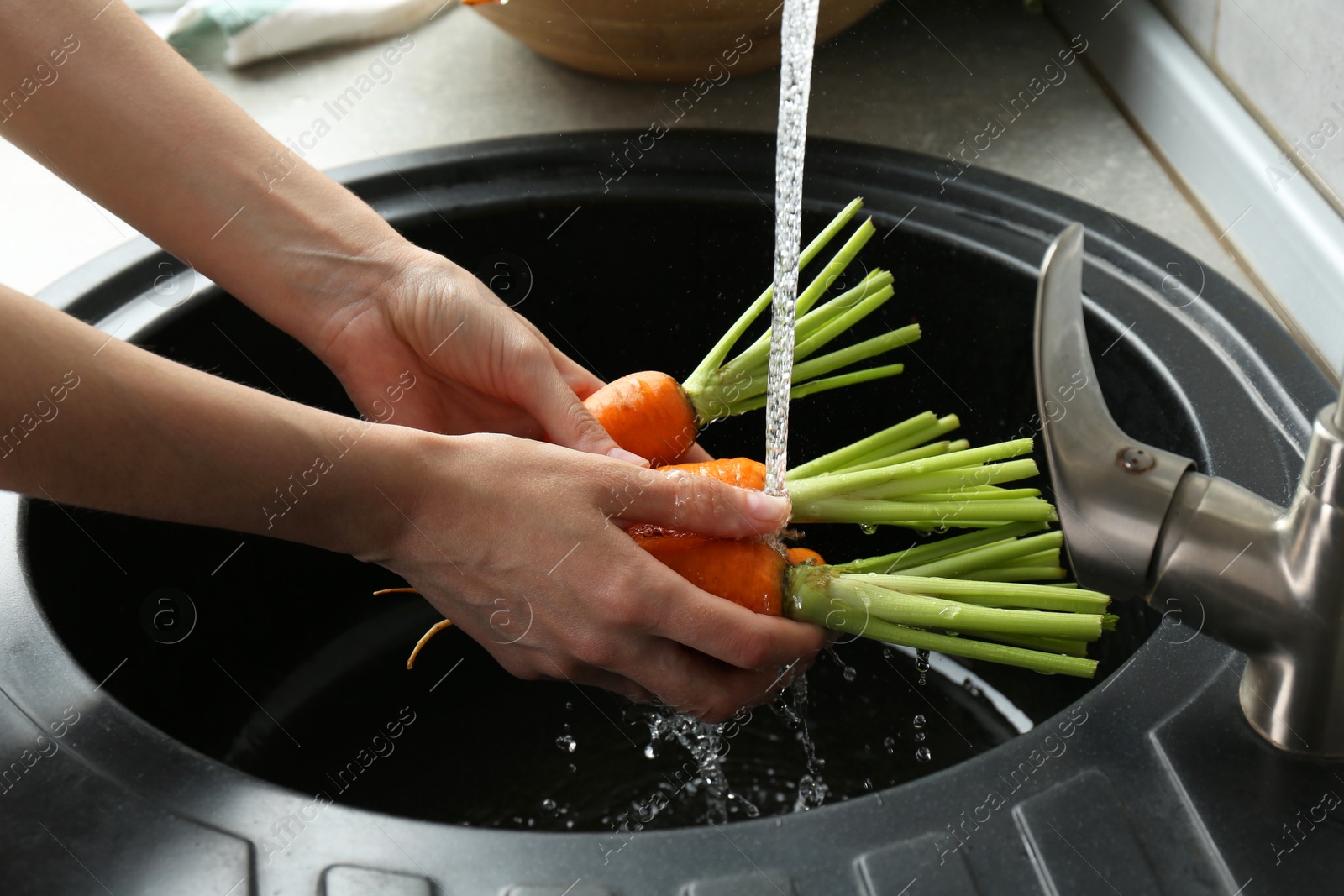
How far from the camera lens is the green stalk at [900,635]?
27.9 inches

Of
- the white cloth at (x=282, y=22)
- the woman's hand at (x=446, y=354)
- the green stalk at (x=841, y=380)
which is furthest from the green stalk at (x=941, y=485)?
the white cloth at (x=282, y=22)

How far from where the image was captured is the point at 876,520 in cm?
85

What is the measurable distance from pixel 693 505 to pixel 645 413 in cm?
17

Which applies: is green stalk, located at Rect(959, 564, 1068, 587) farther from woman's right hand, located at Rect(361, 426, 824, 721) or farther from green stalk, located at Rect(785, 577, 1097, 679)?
woman's right hand, located at Rect(361, 426, 824, 721)

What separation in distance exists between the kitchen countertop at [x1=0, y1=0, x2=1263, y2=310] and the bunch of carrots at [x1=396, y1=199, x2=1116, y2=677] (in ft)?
0.82

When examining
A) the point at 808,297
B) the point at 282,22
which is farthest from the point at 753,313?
the point at 282,22

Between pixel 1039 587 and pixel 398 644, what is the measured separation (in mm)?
561

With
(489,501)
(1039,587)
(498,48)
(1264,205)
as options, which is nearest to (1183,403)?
(1039,587)

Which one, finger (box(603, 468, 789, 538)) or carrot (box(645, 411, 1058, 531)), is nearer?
finger (box(603, 468, 789, 538))

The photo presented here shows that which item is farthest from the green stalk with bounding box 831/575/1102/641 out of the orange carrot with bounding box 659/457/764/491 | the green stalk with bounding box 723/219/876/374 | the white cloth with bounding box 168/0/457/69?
the white cloth with bounding box 168/0/457/69

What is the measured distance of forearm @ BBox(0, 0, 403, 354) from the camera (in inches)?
29.5

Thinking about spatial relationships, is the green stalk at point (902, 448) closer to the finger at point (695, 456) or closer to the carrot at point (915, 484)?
the carrot at point (915, 484)

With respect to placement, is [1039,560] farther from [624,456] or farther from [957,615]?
[624,456]

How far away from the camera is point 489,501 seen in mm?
629
